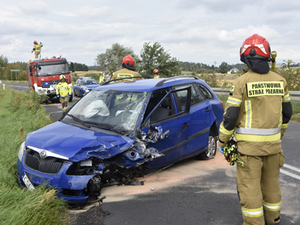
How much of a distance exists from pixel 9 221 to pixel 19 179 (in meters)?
1.30

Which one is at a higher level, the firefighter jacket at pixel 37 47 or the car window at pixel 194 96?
the firefighter jacket at pixel 37 47

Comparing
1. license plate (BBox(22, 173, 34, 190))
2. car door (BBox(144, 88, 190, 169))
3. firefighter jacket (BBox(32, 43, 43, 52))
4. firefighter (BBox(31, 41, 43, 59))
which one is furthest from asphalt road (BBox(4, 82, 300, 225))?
firefighter jacket (BBox(32, 43, 43, 52))

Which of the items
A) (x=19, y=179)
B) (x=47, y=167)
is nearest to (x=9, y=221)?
(x=47, y=167)

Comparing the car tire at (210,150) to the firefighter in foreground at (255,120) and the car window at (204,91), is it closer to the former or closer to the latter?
the car window at (204,91)

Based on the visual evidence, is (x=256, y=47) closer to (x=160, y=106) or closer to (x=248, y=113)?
(x=248, y=113)

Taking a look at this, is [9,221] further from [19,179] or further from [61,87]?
[61,87]

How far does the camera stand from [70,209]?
3.84m

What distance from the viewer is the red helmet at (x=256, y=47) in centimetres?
304

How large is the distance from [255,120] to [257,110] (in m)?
0.10

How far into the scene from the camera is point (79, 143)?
12.8 feet

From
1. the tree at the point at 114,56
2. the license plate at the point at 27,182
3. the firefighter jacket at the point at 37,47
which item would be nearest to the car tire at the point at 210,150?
the license plate at the point at 27,182

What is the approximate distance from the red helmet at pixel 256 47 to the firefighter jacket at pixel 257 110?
191 millimetres

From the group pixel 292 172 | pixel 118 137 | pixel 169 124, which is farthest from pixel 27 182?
pixel 292 172

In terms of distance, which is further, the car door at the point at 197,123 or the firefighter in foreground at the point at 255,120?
the car door at the point at 197,123
